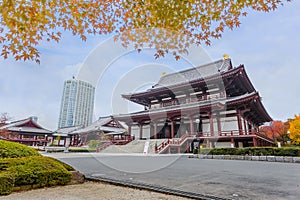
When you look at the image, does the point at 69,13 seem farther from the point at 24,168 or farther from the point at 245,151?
the point at 245,151

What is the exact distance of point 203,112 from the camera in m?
17.4

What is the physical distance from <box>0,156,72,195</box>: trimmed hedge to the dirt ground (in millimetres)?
156

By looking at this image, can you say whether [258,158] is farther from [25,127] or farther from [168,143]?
[25,127]

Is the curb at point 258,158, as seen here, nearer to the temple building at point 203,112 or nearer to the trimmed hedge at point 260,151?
the trimmed hedge at point 260,151

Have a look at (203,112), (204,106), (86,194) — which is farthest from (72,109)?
(86,194)

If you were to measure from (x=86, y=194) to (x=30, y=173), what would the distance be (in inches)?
45.9

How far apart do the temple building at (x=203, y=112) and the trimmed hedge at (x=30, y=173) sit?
11.8 m

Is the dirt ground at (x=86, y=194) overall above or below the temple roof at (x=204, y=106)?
below

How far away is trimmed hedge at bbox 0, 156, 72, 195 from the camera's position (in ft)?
10.2

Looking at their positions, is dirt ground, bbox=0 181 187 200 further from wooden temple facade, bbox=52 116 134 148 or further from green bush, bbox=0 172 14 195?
wooden temple facade, bbox=52 116 134 148

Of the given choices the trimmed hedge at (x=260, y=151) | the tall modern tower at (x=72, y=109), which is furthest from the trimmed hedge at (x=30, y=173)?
the tall modern tower at (x=72, y=109)

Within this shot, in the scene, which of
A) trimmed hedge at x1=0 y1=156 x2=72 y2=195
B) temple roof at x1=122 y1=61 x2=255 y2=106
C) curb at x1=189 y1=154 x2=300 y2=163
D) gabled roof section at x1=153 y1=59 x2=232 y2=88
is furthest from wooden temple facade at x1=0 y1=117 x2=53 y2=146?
trimmed hedge at x1=0 y1=156 x2=72 y2=195

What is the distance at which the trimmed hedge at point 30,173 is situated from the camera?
10.2 ft

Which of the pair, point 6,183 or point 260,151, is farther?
point 260,151
